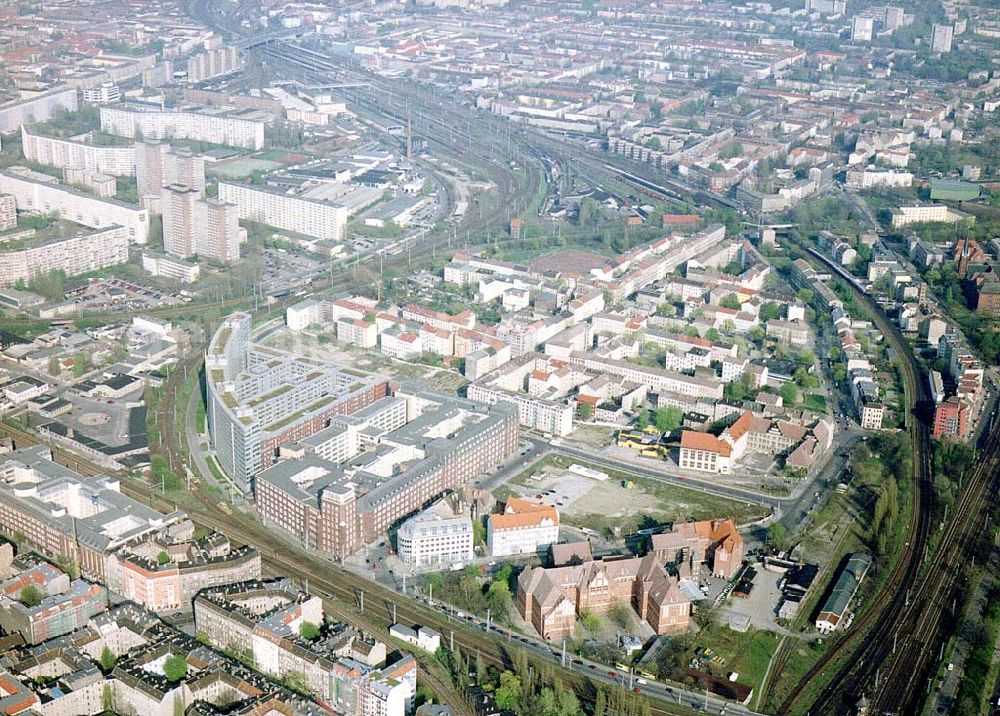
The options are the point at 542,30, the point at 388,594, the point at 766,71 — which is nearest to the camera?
the point at 388,594

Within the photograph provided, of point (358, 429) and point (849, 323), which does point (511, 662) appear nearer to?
point (358, 429)

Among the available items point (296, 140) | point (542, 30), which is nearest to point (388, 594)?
point (296, 140)

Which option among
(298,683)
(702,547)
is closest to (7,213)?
(298,683)

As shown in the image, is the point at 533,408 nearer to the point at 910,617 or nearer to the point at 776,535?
the point at 776,535

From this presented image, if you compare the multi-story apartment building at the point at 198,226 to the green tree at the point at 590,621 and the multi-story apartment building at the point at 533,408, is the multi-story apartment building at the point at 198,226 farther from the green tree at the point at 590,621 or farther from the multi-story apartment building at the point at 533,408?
the green tree at the point at 590,621

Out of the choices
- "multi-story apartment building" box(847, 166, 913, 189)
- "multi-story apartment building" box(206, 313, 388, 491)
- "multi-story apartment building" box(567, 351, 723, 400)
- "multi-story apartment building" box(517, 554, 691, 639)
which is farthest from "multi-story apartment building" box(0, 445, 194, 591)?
"multi-story apartment building" box(847, 166, 913, 189)

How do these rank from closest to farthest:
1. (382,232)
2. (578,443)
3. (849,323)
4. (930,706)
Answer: (930,706), (578,443), (849,323), (382,232)

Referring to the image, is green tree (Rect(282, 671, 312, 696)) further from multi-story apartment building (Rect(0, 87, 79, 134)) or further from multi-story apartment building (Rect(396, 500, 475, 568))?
multi-story apartment building (Rect(0, 87, 79, 134))
